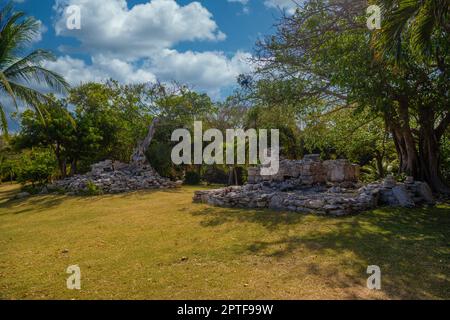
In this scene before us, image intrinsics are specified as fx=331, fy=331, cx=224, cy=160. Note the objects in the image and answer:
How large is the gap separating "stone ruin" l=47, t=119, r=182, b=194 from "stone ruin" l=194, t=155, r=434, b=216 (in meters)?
7.27

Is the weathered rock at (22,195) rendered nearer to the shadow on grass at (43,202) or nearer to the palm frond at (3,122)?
the shadow on grass at (43,202)

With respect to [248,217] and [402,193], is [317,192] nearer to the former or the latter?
[402,193]

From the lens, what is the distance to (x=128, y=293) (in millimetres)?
4637

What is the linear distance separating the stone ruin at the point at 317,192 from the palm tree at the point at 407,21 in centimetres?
482

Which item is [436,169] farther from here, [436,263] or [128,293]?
[128,293]

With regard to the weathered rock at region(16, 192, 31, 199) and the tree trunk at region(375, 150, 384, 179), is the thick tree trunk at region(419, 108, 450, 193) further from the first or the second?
the weathered rock at region(16, 192, 31, 199)

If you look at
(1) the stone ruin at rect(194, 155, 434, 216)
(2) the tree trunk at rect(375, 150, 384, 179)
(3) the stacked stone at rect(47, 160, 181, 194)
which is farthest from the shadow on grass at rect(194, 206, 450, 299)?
(3) the stacked stone at rect(47, 160, 181, 194)

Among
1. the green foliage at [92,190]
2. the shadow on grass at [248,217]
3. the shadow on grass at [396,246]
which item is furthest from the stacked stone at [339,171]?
the green foliage at [92,190]

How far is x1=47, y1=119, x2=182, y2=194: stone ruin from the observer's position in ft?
A: 62.0

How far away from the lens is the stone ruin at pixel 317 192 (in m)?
10.5

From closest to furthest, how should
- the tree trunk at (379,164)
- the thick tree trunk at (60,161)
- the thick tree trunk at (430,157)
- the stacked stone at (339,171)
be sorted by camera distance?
the thick tree trunk at (430,157) → the stacked stone at (339,171) → the tree trunk at (379,164) → the thick tree trunk at (60,161)

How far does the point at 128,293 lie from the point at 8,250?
4.38 meters
